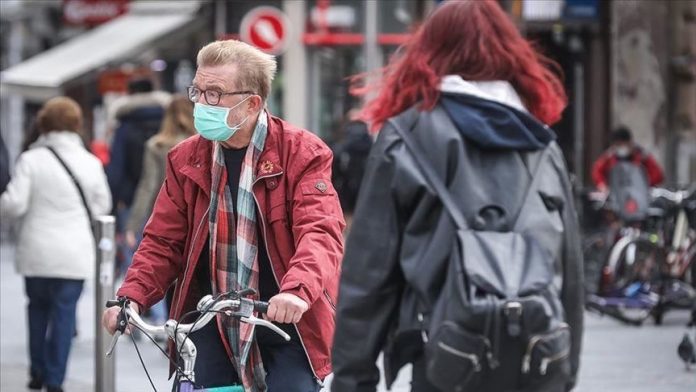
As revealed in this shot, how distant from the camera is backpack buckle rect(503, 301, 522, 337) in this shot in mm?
3877

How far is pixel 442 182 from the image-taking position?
4.11m

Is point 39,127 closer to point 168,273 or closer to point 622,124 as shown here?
point 168,273

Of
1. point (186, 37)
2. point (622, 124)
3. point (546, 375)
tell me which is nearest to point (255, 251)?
point (546, 375)

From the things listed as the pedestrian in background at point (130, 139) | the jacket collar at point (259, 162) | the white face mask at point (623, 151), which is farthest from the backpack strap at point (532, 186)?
the white face mask at point (623, 151)

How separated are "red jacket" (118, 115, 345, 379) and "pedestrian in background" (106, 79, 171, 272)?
719 centimetres

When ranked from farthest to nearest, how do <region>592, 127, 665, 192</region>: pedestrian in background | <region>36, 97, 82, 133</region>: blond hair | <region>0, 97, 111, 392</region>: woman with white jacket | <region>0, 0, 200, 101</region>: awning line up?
1. <region>0, 0, 200, 101</region>: awning
2. <region>592, 127, 665, 192</region>: pedestrian in background
3. <region>36, 97, 82, 133</region>: blond hair
4. <region>0, 97, 111, 392</region>: woman with white jacket

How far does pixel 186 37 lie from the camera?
27359 millimetres

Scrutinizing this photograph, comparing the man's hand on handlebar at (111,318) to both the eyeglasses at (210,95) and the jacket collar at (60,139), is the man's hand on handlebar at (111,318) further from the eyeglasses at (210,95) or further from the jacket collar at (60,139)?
the jacket collar at (60,139)

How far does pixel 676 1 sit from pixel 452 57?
1570cm

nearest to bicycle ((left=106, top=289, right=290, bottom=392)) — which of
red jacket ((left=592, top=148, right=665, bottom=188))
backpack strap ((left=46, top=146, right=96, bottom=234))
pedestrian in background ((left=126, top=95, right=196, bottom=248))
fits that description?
backpack strap ((left=46, top=146, right=96, bottom=234))

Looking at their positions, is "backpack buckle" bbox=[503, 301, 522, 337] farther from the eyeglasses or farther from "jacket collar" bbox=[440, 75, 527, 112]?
the eyeglasses

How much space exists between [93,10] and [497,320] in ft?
96.7

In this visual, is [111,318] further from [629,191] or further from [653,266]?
[629,191]

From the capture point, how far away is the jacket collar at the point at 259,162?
17.6ft
